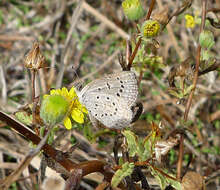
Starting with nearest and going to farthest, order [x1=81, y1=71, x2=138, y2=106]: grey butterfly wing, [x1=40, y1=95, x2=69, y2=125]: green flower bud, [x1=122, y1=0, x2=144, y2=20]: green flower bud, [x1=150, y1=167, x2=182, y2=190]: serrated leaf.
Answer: [x1=40, y1=95, x2=69, y2=125]: green flower bud, [x1=150, y1=167, x2=182, y2=190]: serrated leaf, [x1=81, y1=71, x2=138, y2=106]: grey butterfly wing, [x1=122, y1=0, x2=144, y2=20]: green flower bud

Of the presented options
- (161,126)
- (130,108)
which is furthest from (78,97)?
(161,126)

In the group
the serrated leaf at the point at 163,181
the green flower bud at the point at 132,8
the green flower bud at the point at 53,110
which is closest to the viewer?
the green flower bud at the point at 53,110

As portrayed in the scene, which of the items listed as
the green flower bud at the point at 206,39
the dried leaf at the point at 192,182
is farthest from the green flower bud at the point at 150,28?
the dried leaf at the point at 192,182

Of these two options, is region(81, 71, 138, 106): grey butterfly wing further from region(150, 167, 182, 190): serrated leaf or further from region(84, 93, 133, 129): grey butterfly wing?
region(150, 167, 182, 190): serrated leaf

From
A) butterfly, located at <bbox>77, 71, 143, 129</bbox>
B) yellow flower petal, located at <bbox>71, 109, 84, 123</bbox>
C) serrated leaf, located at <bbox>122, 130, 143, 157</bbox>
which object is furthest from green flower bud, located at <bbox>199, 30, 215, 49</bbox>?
yellow flower petal, located at <bbox>71, 109, 84, 123</bbox>

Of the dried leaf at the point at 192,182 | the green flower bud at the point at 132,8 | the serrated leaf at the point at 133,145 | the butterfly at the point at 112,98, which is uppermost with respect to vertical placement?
the green flower bud at the point at 132,8

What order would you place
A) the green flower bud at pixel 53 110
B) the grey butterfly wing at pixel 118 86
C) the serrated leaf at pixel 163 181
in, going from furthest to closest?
the grey butterfly wing at pixel 118 86 → the serrated leaf at pixel 163 181 → the green flower bud at pixel 53 110

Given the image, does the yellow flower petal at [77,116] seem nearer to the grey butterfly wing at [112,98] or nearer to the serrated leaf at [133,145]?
the grey butterfly wing at [112,98]
